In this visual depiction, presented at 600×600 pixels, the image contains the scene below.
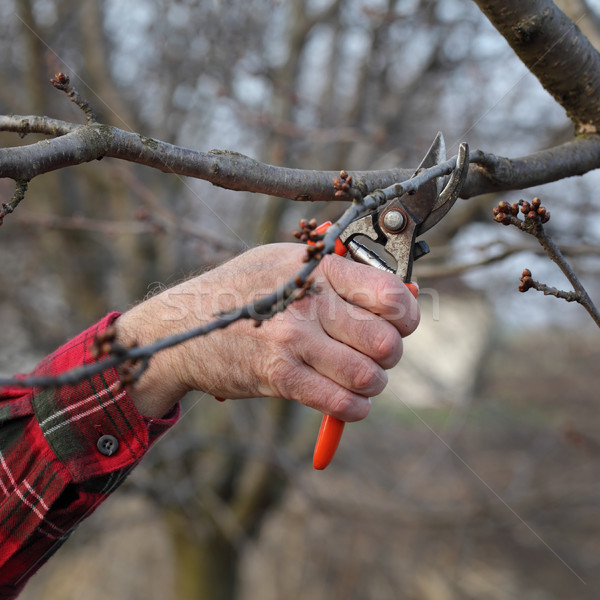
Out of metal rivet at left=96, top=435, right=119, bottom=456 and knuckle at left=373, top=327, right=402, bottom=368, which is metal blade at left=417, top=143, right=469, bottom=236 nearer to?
knuckle at left=373, top=327, right=402, bottom=368

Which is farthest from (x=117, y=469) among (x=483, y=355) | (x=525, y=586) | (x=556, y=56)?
(x=525, y=586)

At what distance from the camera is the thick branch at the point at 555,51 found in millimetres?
1602

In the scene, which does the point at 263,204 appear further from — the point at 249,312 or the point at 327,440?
the point at 249,312

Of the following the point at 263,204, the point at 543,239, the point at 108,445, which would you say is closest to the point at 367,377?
the point at 543,239

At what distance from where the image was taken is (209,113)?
6816 millimetres

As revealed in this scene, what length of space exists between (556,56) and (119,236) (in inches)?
215

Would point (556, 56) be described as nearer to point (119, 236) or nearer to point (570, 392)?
point (119, 236)

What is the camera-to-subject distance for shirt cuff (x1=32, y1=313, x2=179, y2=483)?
5.19 ft

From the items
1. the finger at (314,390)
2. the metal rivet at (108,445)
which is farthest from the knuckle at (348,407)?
the metal rivet at (108,445)

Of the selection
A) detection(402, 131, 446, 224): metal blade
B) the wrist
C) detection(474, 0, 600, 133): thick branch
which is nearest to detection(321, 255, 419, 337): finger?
detection(402, 131, 446, 224): metal blade

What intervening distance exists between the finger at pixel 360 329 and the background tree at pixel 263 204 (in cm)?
260

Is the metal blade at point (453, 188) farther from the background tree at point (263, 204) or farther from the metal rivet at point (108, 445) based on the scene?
the background tree at point (263, 204)

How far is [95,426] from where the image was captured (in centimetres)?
159

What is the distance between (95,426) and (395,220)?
991mm
